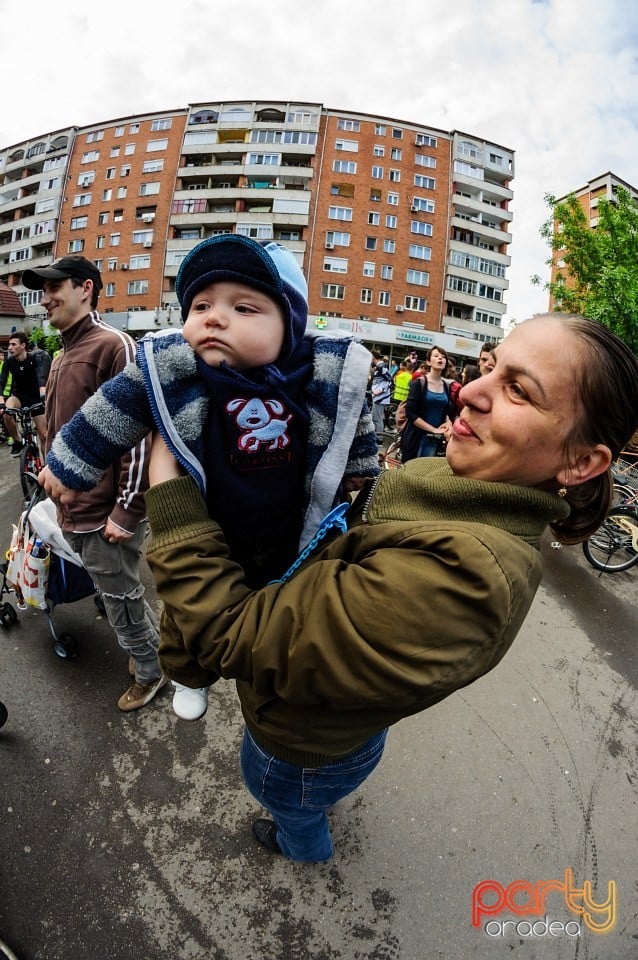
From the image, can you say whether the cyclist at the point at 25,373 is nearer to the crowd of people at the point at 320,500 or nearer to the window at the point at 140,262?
the crowd of people at the point at 320,500

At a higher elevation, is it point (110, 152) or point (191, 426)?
point (110, 152)

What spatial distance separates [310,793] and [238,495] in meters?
1.00

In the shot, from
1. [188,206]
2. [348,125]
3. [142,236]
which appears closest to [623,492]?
[188,206]

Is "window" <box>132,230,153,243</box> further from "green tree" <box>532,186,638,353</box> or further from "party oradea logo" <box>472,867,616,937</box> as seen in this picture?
"party oradea logo" <box>472,867,616,937</box>

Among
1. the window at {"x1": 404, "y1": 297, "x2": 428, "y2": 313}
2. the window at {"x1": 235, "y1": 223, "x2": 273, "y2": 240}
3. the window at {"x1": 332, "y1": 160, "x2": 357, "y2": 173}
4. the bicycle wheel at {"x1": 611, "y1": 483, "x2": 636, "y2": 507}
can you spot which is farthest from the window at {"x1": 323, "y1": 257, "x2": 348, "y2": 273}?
the bicycle wheel at {"x1": 611, "y1": 483, "x2": 636, "y2": 507}

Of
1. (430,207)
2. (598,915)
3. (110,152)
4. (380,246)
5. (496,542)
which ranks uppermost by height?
(110,152)

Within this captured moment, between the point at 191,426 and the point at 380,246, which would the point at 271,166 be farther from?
the point at 191,426

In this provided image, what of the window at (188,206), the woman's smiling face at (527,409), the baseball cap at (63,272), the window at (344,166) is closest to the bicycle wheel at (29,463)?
the baseball cap at (63,272)

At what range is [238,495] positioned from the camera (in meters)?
1.08

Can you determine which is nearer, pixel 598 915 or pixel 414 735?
pixel 598 915

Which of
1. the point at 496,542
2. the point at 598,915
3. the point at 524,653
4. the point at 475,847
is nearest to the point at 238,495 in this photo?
the point at 496,542

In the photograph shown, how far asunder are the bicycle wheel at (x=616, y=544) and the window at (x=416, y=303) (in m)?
37.5

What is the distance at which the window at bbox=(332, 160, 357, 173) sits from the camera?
130 feet

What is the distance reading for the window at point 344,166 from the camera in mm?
39562
